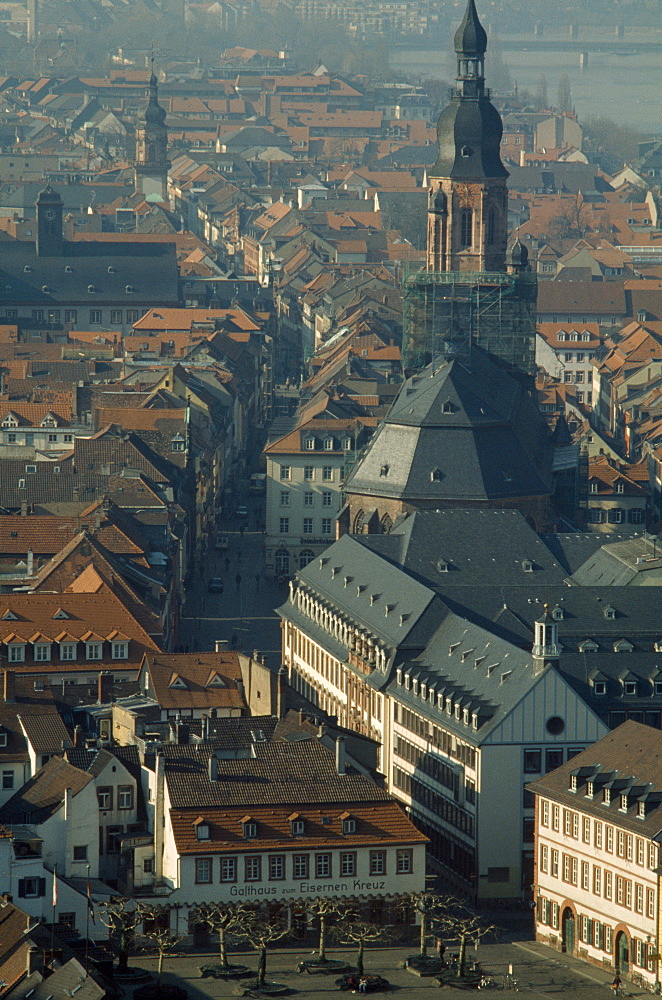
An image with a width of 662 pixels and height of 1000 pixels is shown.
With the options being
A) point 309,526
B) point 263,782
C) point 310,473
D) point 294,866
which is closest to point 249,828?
point 294,866

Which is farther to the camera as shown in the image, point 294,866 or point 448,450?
point 448,450

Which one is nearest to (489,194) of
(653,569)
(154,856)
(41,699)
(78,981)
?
(653,569)

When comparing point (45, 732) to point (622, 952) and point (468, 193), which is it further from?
point (468, 193)

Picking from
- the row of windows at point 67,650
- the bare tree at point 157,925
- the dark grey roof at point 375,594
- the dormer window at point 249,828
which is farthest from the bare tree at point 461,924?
the row of windows at point 67,650

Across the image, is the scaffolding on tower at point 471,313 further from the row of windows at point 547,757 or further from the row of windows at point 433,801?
the row of windows at point 547,757

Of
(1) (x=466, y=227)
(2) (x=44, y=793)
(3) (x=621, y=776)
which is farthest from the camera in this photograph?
(1) (x=466, y=227)

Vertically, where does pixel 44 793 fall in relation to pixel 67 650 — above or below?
below

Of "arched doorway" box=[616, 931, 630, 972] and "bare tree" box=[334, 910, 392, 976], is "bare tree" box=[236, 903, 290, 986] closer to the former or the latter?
"bare tree" box=[334, 910, 392, 976]
